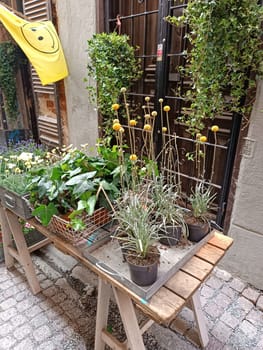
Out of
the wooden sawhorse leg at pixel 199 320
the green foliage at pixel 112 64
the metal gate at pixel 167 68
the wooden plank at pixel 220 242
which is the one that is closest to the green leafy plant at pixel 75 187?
the wooden plank at pixel 220 242

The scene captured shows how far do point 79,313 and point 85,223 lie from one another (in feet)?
2.99

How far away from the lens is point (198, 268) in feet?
3.31

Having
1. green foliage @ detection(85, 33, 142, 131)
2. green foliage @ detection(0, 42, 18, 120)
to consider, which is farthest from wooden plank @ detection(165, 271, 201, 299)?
green foliage @ detection(0, 42, 18, 120)

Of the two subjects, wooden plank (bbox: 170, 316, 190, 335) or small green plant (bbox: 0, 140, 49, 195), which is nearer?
small green plant (bbox: 0, 140, 49, 195)

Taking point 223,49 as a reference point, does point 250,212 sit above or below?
below

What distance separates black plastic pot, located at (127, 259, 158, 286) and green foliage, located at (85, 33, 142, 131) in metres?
1.73

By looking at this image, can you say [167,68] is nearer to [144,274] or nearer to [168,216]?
[168,216]

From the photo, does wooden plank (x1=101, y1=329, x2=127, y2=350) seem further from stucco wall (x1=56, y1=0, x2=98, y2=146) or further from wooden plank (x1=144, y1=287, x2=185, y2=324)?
stucco wall (x1=56, y1=0, x2=98, y2=146)

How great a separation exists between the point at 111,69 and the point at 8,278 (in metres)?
1.89

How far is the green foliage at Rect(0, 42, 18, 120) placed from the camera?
143 inches

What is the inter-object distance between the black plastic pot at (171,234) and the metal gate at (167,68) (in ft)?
2.93

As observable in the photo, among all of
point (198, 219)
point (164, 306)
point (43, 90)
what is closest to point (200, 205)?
point (198, 219)

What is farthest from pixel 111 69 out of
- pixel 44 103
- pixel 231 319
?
pixel 231 319

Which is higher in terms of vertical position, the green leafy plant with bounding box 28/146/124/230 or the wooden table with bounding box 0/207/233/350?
the green leafy plant with bounding box 28/146/124/230
